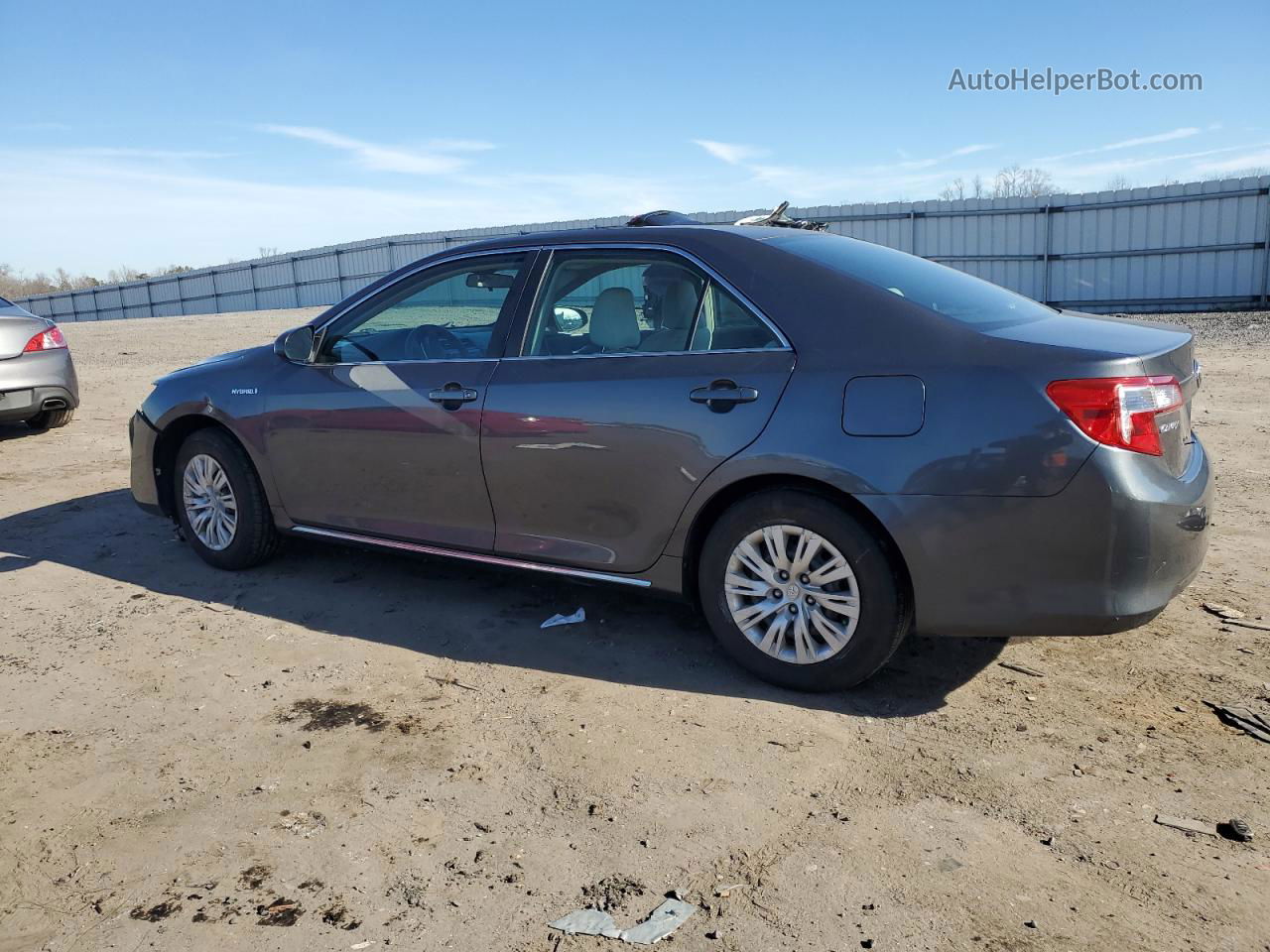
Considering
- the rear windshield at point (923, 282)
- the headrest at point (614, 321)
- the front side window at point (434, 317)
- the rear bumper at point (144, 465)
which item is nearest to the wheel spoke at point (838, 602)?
the rear windshield at point (923, 282)

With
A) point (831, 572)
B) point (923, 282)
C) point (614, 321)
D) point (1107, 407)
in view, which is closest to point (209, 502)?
point (614, 321)

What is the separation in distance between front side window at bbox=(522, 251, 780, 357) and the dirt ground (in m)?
1.26

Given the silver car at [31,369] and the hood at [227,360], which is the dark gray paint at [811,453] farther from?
the silver car at [31,369]

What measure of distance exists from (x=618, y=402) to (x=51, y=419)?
837cm

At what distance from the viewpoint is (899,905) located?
2570mm

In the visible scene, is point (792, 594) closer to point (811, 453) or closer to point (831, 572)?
point (831, 572)

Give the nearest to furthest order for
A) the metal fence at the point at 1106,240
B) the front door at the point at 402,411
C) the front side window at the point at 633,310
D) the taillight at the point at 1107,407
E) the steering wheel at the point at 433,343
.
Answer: the taillight at the point at 1107,407 < the front side window at the point at 633,310 < the front door at the point at 402,411 < the steering wheel at the point at 433,343 < the metal fence at the point at 1106,240

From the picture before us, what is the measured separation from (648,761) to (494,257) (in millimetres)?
2369

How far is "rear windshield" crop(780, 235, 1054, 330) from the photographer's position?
12.4 ft

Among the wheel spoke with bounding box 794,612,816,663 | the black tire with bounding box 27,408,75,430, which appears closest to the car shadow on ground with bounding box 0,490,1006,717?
the wheel spoke with bounding box 794,612,816,663

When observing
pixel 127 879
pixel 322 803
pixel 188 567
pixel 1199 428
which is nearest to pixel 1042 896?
pixel 322 803

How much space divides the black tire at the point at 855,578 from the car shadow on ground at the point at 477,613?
112mm

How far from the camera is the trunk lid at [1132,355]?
3.26 metres

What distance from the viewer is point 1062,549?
329cm
